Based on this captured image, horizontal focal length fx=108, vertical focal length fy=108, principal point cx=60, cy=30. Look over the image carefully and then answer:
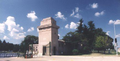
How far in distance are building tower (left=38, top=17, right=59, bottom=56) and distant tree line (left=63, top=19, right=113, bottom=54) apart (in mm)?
7481

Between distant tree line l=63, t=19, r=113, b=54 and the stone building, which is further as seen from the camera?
distant tree line l=63, t=19, r=113, b=54

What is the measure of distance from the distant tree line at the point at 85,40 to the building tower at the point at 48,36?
7.48m

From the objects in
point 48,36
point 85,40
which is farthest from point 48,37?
point 85,40

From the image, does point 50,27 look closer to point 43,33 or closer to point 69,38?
point 43,33

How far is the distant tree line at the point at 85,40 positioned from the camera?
43062mm

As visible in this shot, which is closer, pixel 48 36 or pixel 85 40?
pixel 48 36

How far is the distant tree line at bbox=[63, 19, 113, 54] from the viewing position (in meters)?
43.1

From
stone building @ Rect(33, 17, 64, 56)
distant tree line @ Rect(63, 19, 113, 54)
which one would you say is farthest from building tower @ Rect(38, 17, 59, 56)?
distant tree line @ Rect(63, 19, 113, 54)

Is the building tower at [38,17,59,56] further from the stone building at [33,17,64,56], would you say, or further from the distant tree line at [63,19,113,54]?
the distant tree line at [63,19,113,54]

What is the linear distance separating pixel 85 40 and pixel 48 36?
19.7 metres

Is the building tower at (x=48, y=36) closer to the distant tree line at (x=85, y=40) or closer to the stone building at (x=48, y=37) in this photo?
the stone building at (x=48, y=37)

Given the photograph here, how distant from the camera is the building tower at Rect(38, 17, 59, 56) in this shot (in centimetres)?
3880

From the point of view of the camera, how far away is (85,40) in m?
50.8

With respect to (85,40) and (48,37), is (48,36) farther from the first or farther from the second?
(85,40)
